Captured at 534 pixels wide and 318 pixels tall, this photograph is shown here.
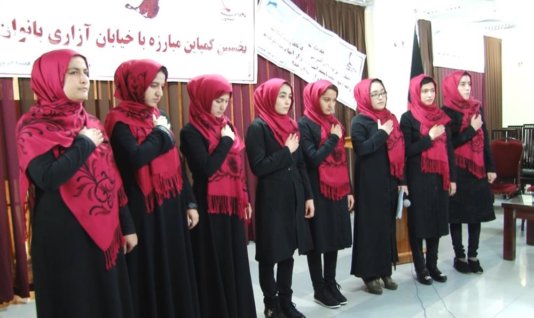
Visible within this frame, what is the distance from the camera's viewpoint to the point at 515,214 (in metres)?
3.54

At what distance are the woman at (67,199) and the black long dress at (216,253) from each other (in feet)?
1.67

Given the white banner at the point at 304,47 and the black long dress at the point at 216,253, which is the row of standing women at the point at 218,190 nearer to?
the black long dress at the point at 216,253

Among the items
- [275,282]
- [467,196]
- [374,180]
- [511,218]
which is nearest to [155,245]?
[275,282]

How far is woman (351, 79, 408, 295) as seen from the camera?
273cm

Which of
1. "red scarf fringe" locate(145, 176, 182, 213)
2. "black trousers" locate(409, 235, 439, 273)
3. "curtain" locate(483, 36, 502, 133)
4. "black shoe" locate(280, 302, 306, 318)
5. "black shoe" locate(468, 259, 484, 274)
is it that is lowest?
"black shoe" locate(468, 259, 484, 274)

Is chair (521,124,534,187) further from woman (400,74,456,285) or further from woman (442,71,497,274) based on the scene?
woman (400,74,456,285)

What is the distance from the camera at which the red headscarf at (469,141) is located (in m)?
A: 3.13

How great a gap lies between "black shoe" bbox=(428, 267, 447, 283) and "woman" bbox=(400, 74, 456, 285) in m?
0.08

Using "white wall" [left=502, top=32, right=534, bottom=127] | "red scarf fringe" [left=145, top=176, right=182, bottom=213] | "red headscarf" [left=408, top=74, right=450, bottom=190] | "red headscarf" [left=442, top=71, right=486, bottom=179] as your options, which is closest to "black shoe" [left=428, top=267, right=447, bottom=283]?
"red headscarf" [left=408, top=74, right=450, bottom=190]

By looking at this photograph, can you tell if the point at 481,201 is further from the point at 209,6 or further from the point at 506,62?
the point at 506,62

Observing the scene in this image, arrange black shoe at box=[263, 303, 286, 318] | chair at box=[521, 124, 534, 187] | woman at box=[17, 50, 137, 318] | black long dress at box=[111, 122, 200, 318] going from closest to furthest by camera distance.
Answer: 1. woman at box=[17, 50, 137, 318]
2. black long dress at box=[111, 122, 200, 318]
3. black shoe at box=[263, 303, 286, 318]
4. chair at box=[521, 124, 534, 187]

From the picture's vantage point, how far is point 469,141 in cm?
313

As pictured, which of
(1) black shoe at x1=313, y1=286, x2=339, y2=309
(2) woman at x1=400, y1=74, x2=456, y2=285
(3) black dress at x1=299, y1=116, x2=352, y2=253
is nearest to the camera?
(3) black dress at x1=299, y1=116, x2=352, y2=253

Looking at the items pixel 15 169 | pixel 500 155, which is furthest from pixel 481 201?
pixel 15 169
